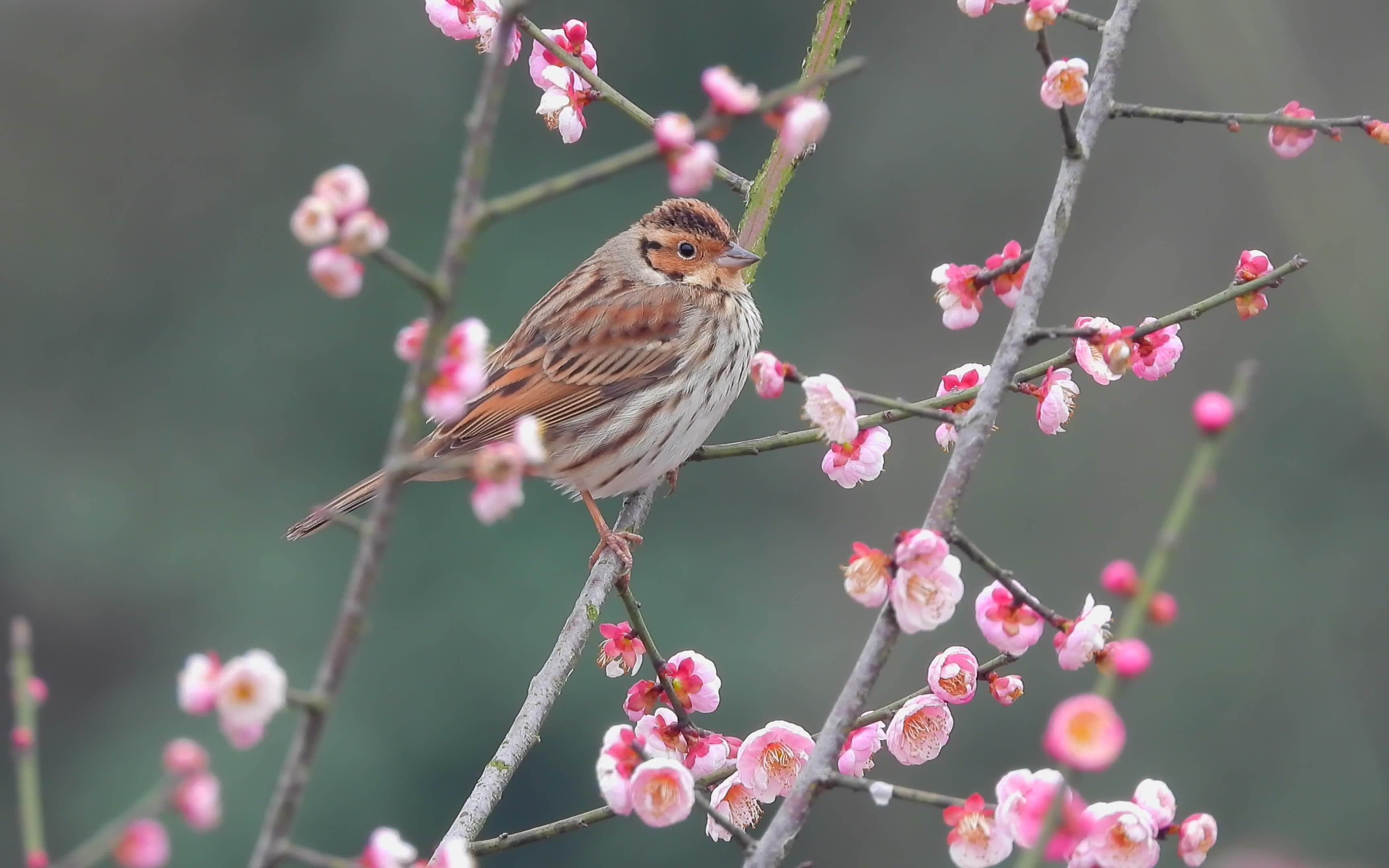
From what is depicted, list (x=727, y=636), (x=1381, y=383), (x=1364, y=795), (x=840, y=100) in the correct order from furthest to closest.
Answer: (x=840, y=100) → (x=727, y=636) → (x=1364, y=795) → (x=1381, y=383)

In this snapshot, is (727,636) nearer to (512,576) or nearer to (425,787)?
(512,576)

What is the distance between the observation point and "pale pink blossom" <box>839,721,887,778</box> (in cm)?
259

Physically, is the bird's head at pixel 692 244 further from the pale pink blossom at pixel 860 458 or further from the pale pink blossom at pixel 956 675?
the pale pink blossom at pixel 956 675

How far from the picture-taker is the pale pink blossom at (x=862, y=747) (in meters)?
2.59

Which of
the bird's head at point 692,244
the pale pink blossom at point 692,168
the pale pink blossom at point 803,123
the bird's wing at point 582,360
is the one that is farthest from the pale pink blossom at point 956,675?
the bird's head at point 692,244

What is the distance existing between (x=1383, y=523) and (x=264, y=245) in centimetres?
1170

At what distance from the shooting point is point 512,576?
13391mm

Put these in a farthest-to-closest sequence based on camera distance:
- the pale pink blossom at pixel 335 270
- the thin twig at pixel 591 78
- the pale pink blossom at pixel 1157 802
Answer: the thin twig at pixel 591 78
the pale pink blossom at pixel 1157 802
the pale pink blossom at pixel 335 270

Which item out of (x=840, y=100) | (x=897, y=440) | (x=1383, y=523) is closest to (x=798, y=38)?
(x=840, y=100)

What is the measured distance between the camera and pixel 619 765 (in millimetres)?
1967

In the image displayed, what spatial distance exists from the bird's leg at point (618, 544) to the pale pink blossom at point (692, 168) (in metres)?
1.46

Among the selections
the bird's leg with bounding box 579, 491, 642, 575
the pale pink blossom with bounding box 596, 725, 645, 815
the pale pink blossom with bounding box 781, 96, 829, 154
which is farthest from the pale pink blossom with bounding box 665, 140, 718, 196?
the bird's leg with bounding box 579, 491, 642, 575

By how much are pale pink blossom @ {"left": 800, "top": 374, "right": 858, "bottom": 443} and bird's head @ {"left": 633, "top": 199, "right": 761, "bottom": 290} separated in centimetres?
204

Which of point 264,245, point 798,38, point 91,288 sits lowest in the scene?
point 91,288
